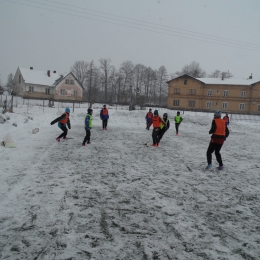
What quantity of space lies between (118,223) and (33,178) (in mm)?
2919

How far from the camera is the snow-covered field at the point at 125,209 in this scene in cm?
282

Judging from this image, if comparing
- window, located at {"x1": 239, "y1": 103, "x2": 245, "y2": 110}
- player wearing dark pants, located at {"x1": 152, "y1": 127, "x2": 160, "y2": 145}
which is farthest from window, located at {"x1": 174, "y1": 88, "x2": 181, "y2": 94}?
player wearing dark pants, located at {"x1": 152, "y1": 127, "x2": 160, "y2": 145}

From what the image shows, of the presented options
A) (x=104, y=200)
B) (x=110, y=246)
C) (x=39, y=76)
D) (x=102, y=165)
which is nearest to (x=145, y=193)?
(x=104, y=200)

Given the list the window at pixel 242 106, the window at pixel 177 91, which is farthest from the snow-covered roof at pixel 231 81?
the window at pixel 177 91

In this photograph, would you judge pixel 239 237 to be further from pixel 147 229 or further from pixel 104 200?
pixel 104 200

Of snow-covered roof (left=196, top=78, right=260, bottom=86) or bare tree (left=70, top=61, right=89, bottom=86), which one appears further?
bare tree (left=70, top=61, right=89, bottom=86)

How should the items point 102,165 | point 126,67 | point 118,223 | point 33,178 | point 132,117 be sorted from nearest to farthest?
point 118,223 < point 33,178 < point 102,165 < point 132,117 < point 126,67

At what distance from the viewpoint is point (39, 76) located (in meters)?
52.2

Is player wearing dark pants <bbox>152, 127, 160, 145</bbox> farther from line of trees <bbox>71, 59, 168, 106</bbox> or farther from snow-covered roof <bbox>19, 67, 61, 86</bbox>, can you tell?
line of trees <bbox>71, 59, 168, 106</bbox>

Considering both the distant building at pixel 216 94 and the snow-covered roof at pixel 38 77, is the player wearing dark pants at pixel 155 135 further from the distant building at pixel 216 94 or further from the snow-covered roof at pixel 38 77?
the snow-covered roof at pixel 38 77

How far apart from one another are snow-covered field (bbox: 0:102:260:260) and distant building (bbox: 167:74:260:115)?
142 ft

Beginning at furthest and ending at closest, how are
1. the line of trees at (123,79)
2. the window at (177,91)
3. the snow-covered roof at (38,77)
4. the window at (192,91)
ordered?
the line of trees at (123,79) → the window at (177,91) → the window at (192,91) → the snow-covered roof at (38,77)

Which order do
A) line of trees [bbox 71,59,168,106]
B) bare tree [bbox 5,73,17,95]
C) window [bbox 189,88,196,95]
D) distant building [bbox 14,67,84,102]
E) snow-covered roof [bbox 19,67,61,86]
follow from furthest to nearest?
line of trees [bbox 71,59,168,106] < window [bbox 189,88,196,95] < snow-covered roof [bbox 19,67,61,86] < distant building [bbox 14,67,84,102] < bare tree [bbox 5,73,17,95]

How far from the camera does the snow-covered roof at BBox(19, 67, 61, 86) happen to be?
4958 centimetres
